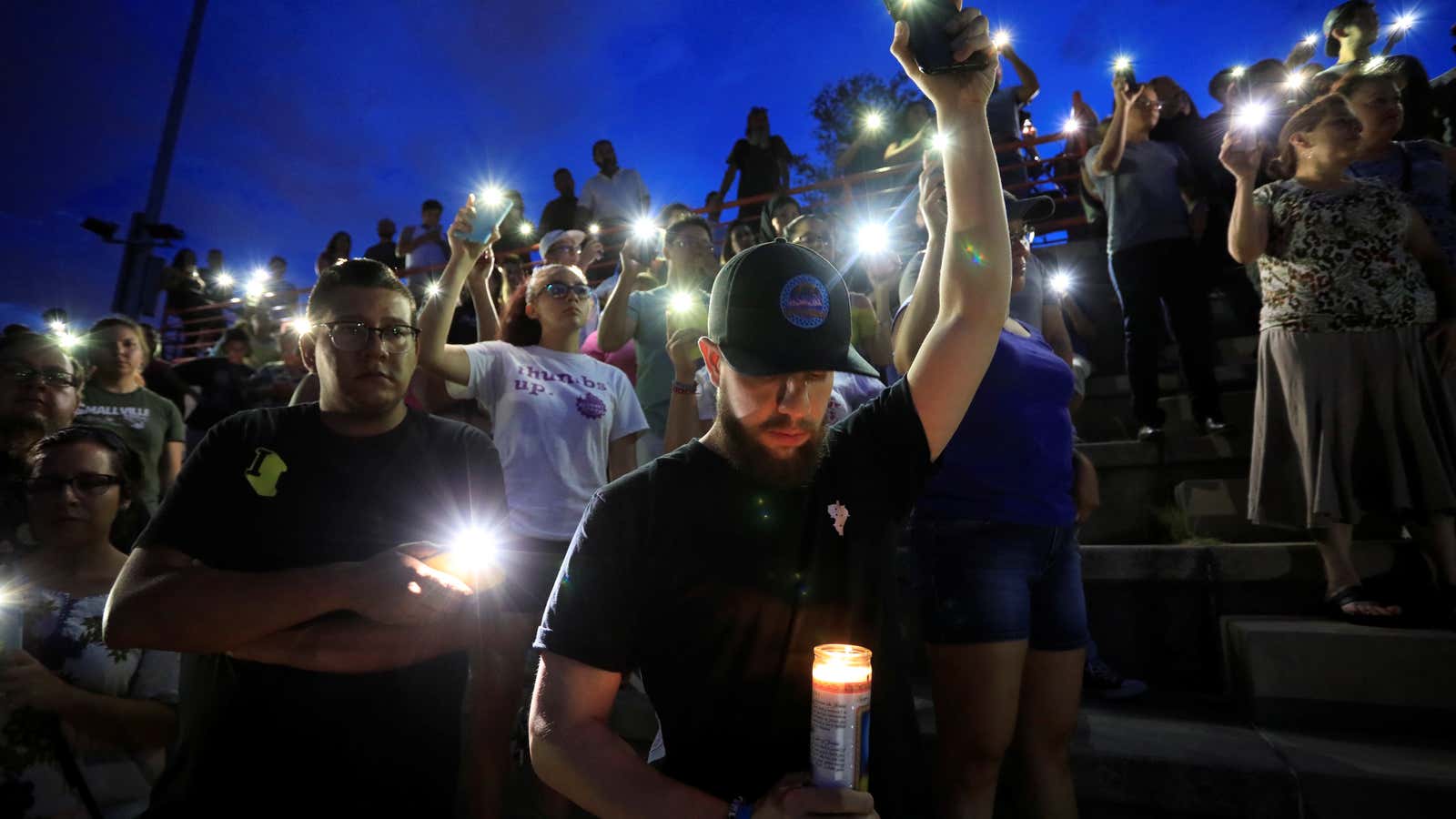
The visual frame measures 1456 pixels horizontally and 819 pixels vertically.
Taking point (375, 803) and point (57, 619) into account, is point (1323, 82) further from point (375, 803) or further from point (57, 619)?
point (57, 619)

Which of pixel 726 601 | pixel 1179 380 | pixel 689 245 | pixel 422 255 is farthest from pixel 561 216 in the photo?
pixel 726 601

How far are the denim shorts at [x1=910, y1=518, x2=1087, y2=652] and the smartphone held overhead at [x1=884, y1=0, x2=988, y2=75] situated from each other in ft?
4.45

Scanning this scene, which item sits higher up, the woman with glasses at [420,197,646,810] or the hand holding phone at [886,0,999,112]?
the hand holding phone at [886,0,999,112]

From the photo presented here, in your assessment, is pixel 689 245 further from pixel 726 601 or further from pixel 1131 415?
pixel 726 601

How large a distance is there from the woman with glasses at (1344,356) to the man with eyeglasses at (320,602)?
144 inches

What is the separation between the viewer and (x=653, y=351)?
4762 millimetres

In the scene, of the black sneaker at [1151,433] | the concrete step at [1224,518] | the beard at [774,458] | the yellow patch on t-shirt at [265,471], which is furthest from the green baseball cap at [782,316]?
the black sneaker at [1151,433]

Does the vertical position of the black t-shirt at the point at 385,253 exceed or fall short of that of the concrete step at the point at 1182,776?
it exceeds it

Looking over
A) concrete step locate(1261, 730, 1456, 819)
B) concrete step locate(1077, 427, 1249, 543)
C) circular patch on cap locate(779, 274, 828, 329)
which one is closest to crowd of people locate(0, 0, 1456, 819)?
circular patch on cap locate(779, 274, 828, 329)

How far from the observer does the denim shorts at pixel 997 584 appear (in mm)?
2203

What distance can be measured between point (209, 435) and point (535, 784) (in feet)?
6.62

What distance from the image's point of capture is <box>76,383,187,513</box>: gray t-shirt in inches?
186

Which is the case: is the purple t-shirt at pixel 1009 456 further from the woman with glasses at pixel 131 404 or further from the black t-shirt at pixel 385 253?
the black t-shirt at pixel 385 253

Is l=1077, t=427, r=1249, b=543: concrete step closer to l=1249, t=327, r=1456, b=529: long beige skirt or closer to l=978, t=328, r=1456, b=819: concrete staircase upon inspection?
l=978, t=328, r=1456, b=819: concrete staircase
